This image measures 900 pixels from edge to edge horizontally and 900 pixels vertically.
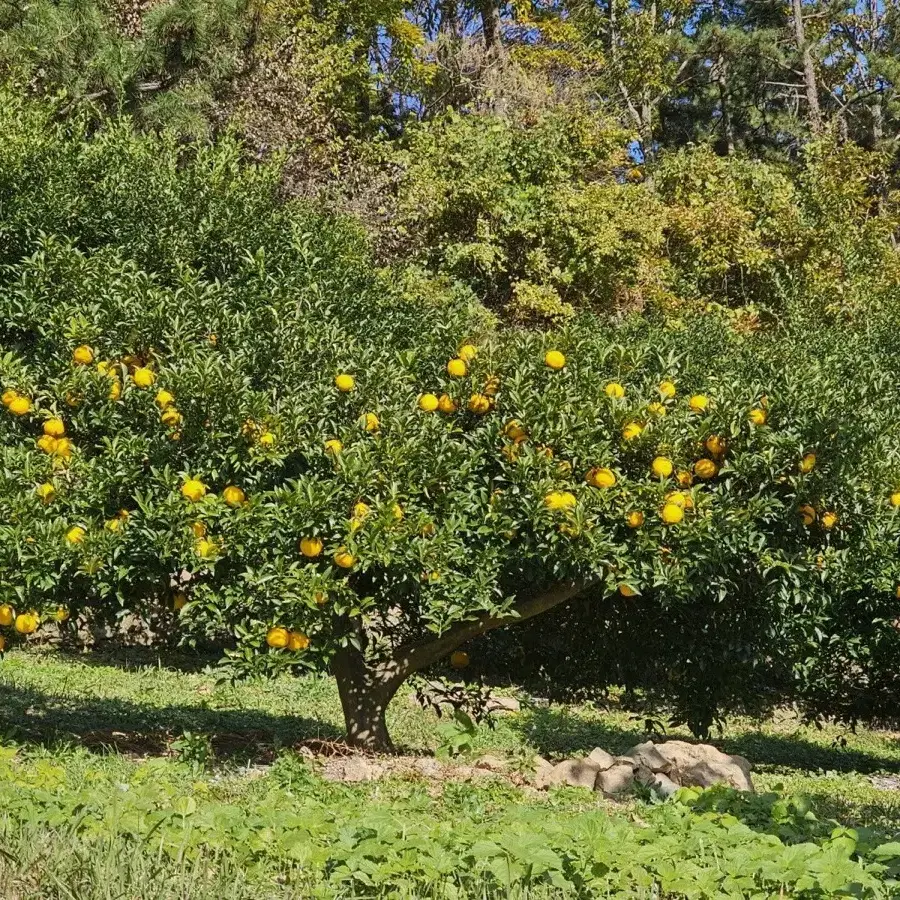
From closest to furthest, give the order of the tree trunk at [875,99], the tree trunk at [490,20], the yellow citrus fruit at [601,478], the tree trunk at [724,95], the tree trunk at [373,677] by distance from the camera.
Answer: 1. the yellow citrus fruit at [601,478]
2. the tree trunk at [373,677]
3. the tree trunk at [490,20]
4. the tree trunk at [875,99]
5. the tree trunk at [724,95]

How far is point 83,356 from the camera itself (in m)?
6.26

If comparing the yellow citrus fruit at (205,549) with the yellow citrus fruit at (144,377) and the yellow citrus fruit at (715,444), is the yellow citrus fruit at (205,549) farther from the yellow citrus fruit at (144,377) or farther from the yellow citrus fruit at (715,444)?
the yellow citrus fruit at (715,444)

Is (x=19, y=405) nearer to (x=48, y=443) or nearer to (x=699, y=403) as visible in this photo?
(x=48, y=443)

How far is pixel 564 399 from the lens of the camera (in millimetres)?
6344

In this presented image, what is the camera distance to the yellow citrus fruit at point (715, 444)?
6445 mm

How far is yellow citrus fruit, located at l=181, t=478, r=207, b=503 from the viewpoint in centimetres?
591

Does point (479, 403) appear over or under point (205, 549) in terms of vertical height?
over

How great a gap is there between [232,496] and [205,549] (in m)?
0.32

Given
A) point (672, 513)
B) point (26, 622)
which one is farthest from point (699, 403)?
point (26, 622)

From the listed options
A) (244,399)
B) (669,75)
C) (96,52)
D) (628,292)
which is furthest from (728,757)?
(669,75)

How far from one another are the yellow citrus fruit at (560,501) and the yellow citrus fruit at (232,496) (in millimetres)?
1504

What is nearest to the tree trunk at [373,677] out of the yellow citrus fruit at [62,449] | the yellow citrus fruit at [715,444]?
the yellow citrus fruit at [715,444]

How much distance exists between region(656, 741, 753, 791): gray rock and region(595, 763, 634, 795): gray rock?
29 cm

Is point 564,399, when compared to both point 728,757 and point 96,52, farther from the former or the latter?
point 96,52
